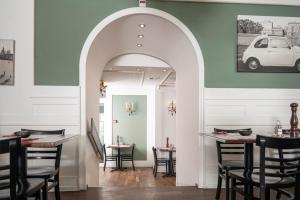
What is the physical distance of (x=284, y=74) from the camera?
4.14 meters

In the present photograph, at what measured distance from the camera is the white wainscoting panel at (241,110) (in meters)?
3.99

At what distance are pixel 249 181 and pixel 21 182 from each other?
1765 mm

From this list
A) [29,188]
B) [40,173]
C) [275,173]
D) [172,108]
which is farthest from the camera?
[172,108]

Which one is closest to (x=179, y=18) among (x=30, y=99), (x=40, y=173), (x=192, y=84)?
(x=192, y=84)

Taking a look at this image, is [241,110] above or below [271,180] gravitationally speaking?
above

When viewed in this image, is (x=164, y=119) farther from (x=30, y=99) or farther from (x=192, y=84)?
(x=30, y=99)

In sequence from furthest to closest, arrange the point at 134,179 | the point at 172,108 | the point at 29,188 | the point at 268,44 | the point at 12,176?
1. the point at 172,108
2. the point at 134,179
3. the point at 268,44
4. the point at 29,188
5. the point at 12,176

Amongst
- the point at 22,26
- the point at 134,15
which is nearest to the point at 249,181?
the point at 134,15

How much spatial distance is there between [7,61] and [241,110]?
3265 millimetres

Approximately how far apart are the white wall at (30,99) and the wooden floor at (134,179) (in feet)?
15.4

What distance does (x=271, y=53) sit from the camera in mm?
4133

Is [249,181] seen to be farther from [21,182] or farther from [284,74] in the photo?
[284,74]

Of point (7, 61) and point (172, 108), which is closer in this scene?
point (7, 61)

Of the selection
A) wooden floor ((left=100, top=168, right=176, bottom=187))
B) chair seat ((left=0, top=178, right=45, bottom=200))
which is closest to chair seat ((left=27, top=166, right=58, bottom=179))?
chair seat ((left=0, top=178, right=45, bottom=200))
